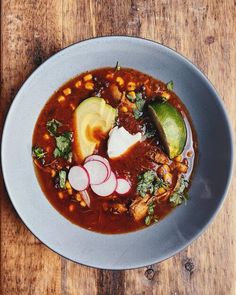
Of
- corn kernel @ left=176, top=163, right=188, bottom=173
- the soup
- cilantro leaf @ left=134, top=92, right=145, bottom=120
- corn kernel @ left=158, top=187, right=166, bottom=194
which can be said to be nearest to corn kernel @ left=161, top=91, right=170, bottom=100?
the soup

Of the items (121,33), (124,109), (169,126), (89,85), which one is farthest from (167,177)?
(121,33)

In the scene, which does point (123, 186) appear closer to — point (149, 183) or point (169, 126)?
point (149, 183)

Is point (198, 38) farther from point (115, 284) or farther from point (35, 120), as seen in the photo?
point (115, 284)

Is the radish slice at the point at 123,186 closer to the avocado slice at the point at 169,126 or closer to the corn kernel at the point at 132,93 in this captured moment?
the avocado slice at the point at 169,126

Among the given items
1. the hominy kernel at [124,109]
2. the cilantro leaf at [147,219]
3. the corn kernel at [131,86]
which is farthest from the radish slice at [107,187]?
the corn kernel at [131,86]

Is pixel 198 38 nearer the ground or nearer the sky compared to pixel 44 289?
nearer the sky

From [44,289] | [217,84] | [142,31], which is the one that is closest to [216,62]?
[217,84]

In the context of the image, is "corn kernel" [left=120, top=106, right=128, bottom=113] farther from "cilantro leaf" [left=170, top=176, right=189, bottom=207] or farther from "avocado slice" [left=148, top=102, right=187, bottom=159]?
"cilantro leaf" [left=170, top=176, right=189, bottom=207]
